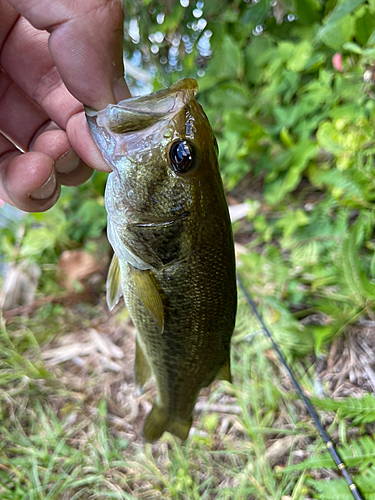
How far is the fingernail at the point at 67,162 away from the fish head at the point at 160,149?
317 millimetres

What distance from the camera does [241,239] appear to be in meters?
2.82

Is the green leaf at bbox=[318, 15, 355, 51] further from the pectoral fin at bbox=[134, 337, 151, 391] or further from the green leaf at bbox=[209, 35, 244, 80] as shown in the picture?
the pectoral fin at bbox=[134, 337, 151, 391]

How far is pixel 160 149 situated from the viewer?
40.5 inches

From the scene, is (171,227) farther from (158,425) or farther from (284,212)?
(284,212)

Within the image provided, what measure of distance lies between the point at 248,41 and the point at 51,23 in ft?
8.08

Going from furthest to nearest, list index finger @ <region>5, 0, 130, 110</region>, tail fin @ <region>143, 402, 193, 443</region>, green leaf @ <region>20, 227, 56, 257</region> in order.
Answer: green leaf @ <region>20, 227, 56, 257</region> → tail fin @ <region>143, 402, 193, 443</region> → index finger @ <region>5, 0, 130, 110</region>

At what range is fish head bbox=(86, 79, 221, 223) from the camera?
1.01 meters

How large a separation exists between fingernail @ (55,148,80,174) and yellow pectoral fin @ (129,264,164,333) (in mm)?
526

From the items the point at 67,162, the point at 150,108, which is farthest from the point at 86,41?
the point at 67,162

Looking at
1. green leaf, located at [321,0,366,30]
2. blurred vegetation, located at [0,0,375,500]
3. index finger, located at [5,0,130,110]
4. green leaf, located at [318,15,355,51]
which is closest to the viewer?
index finger, located at [5,0,130,110]

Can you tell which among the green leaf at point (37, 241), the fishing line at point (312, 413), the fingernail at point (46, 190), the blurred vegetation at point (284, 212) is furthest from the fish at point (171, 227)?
the green leaf at point (37, 241)

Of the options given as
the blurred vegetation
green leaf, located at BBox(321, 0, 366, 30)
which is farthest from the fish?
green leaf, located at BBox(321, 0, 366, 30)

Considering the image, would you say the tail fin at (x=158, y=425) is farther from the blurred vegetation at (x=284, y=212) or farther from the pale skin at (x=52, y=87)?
the pale skin at (x=52, y=87)

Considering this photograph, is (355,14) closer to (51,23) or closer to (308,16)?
(308,16)
